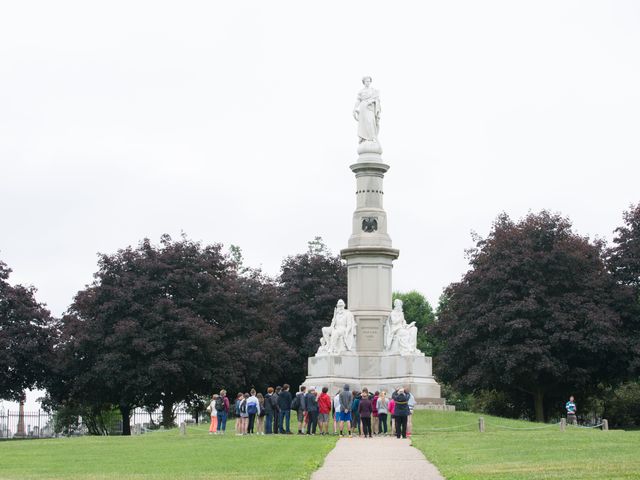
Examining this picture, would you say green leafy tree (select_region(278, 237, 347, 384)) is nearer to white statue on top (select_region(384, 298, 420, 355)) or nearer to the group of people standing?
white statue on top (select_region(384, 298, 420, 355))

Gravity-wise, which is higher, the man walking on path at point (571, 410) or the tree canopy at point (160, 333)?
the tree canopy at point (160, 333)

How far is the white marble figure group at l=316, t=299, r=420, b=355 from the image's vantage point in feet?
161

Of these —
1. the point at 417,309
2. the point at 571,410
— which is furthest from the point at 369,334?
the point at 417,309

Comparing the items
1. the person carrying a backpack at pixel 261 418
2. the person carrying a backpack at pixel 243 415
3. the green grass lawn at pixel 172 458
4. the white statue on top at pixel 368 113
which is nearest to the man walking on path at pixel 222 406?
the person carrying a backpack at pixel 243 415

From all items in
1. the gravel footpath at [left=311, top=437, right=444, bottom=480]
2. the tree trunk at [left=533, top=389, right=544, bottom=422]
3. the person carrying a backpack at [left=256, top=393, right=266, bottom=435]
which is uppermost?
the tree trunk at [left=533, top=389, right=544, bottom=422]

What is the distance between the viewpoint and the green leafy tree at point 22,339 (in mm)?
65938

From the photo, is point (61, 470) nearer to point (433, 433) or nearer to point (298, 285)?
point (433, 433)

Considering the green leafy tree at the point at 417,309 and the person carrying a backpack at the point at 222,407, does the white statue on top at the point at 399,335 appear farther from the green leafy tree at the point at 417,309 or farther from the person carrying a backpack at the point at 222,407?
the green leafy tree at the point at 417,309

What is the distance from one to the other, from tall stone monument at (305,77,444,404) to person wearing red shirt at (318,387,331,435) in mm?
6766

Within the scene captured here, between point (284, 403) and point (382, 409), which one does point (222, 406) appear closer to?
point (284, 403)

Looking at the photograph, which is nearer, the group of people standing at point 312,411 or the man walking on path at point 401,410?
the man walking on path at point 401,410

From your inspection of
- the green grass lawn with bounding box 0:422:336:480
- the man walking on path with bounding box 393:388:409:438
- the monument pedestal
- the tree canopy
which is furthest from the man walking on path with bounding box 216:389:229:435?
the tree canopy

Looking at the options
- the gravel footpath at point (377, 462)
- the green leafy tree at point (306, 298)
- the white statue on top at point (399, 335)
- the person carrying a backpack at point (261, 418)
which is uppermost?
the green leafy tree at point (306, 298)

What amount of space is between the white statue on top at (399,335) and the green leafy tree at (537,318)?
1188 cm
